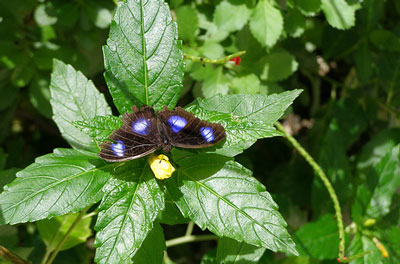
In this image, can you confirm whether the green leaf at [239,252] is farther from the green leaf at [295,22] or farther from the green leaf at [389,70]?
the green leaf at [389,70]

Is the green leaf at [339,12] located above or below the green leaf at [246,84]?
above

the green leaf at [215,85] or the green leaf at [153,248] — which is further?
the green leaf at [215,85]

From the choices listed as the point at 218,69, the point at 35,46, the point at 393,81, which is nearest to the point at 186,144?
the point at 218,69

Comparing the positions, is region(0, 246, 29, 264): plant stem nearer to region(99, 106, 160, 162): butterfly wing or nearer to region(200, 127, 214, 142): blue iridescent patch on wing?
region(99, 106, 160, 162): butterfly wing

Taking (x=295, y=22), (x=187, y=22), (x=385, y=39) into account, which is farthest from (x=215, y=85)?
(x=385, y=39)

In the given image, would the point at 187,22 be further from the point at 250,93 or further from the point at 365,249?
the point at 365,249

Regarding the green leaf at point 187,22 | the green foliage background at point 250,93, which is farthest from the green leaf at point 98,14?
the green leaf at point 187,22
